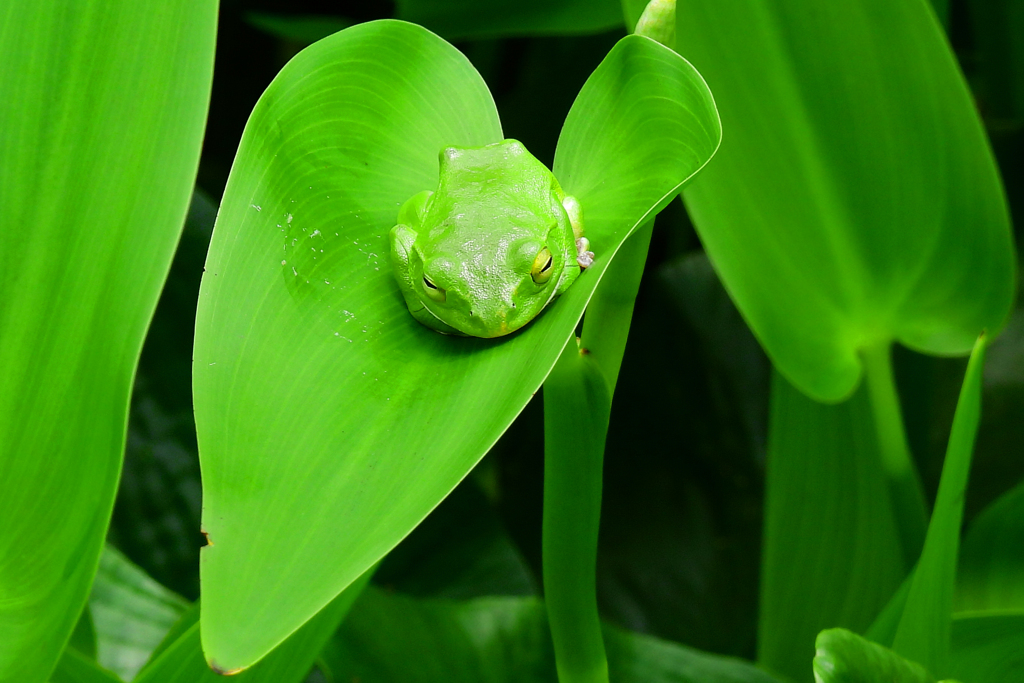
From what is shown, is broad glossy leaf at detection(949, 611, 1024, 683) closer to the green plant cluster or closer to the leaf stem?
the green plant cluster

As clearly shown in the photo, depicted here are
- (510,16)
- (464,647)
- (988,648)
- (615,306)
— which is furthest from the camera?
(510,16)

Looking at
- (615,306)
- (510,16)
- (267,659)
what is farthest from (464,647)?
(510,16)

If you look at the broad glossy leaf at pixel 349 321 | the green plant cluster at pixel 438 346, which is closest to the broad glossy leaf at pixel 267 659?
the green plant cluster at pixel 438 346

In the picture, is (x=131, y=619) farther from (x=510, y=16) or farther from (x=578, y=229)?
(x=510, y=16)

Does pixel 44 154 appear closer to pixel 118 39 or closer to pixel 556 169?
pixel 118 39

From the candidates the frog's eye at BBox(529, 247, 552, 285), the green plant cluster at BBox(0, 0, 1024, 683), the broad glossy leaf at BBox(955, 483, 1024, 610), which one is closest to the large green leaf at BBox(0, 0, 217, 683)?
the green plant cluster at BBox(0, 0, 1024, 683)

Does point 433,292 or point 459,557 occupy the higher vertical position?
point 433,292

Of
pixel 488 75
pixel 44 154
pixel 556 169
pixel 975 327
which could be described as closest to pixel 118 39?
pixel 44 154
